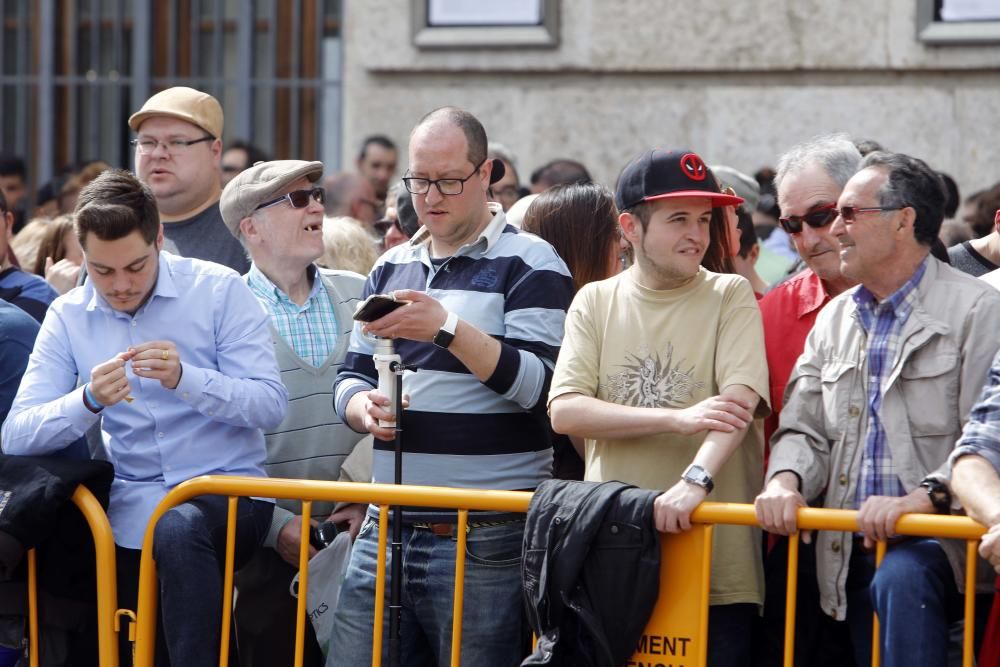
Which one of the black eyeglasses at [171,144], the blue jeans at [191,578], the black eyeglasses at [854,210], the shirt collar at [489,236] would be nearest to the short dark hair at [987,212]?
the black eyeglasses at [854,210]

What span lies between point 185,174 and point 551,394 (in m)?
2.16

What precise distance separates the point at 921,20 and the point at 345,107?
11.9 feet

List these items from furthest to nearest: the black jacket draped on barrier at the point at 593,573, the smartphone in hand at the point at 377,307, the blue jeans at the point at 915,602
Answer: the smartphone in hand at the point at 377,307 < the black jacket draped on barrier at the point at 593,573 < the blue jeans at the point at 915,602

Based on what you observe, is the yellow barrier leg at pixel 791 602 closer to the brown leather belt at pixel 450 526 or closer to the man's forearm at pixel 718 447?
the man's forearm at pixel 718 447

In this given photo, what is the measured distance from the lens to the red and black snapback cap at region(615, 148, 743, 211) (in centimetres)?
399

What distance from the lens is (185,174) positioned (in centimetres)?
554

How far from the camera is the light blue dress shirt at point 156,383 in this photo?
14.4 feet

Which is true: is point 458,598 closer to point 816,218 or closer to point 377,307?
point 377,307

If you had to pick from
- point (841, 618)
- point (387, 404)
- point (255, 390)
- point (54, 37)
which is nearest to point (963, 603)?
point (841, 618)

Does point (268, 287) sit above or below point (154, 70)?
below

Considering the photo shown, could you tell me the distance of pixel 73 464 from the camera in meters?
4.34

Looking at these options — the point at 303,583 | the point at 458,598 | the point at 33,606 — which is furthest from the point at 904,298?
the point at 33,606

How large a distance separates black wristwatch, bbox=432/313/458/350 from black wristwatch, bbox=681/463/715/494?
2.33 ft

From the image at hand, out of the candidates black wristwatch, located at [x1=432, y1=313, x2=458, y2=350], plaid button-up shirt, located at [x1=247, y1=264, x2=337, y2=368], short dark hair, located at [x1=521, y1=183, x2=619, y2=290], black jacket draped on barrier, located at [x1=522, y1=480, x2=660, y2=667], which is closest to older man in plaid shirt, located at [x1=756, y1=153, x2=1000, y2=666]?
black jacket draped on barrier, located at [x1=522, y1=480, x2=660, y2=667]
